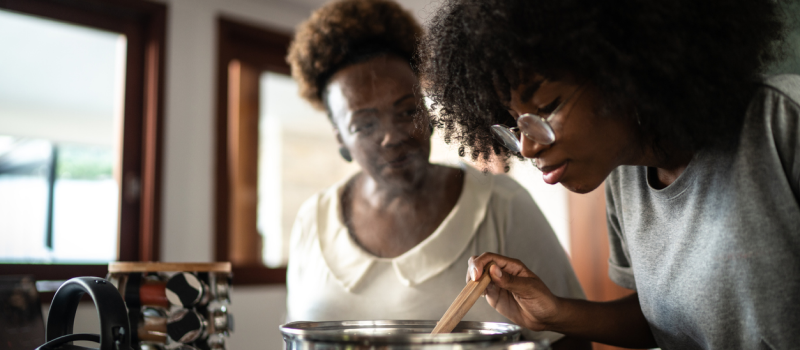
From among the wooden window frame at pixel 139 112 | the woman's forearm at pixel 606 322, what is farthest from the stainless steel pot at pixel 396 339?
the wooden window frame at pixel 139 112

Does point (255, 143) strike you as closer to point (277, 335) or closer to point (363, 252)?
point (277, 335)

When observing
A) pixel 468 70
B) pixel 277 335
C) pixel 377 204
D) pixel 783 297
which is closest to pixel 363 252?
pixel 377 204

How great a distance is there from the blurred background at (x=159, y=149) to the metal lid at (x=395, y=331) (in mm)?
1338

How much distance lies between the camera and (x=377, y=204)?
3.88ft

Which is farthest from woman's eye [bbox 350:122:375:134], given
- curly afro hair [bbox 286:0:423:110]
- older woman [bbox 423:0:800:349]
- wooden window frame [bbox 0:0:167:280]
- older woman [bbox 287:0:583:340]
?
wooden window frame [bbox 0:0:167:280]

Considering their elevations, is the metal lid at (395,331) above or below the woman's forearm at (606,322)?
above

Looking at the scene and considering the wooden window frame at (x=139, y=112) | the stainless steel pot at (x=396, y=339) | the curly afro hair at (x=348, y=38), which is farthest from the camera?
the wooden window frame at (x=139, y=112)

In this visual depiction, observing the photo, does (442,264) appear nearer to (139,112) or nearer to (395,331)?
(395,331)

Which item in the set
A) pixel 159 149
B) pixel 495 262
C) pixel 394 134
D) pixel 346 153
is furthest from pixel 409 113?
pixel 159 149

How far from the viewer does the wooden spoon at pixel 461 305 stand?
0.69 m

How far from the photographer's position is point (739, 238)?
67 centimetres

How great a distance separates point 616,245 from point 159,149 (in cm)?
185

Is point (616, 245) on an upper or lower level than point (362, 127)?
lower

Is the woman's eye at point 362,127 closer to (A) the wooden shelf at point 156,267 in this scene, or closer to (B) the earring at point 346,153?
(B) the earring at point 346,153
